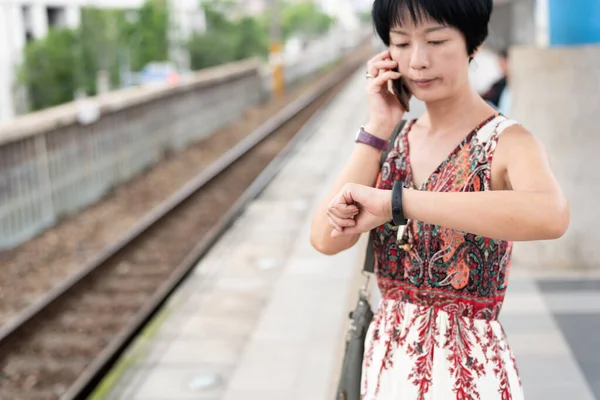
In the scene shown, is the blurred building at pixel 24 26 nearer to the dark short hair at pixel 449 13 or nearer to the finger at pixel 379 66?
the finger at pixel 379 66

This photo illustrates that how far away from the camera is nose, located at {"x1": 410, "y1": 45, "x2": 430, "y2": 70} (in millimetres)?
1494

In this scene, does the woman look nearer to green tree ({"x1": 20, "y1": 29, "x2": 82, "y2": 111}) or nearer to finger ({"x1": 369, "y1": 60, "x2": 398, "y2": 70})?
finger ({"x1": 369, "y1": 60, "x2": 398, "y2": 70})

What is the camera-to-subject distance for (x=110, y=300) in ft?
21.9

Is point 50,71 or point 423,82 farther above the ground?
point 423,82

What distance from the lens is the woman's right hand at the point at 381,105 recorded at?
1.60 m

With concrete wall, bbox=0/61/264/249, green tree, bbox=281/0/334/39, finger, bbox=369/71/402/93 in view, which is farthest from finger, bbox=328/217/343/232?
green tree, bbox=281/0/334/39

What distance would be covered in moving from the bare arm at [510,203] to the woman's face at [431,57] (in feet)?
0.56

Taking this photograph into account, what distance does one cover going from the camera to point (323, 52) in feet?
144

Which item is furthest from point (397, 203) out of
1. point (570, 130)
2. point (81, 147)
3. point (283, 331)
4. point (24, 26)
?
point (24, 26)

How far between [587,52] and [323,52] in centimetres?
4005

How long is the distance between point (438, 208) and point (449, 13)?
0.38 meters

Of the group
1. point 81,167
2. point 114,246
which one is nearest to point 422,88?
point 114,246

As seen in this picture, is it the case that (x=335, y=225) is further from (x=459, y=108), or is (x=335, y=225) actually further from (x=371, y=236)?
(x=459, y=108)

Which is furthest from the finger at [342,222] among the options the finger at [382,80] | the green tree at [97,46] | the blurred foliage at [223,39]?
the blurred foliage at [223,39]
